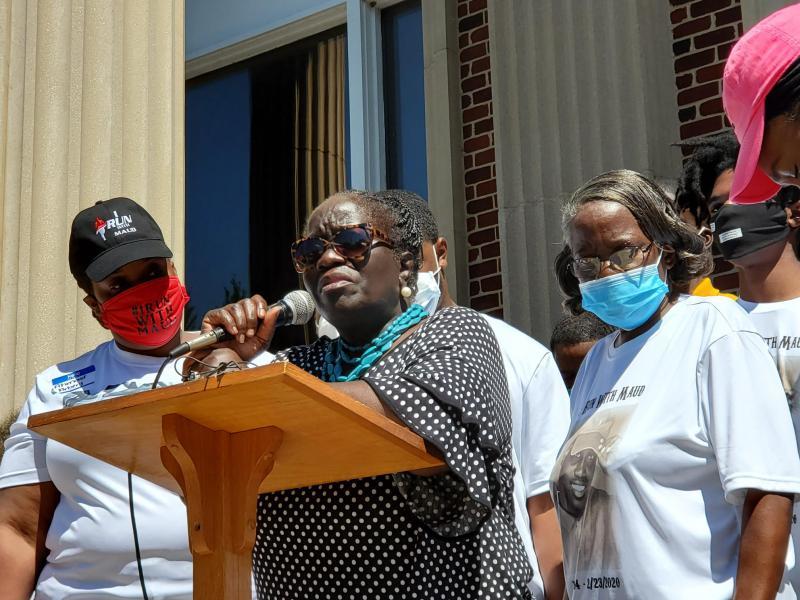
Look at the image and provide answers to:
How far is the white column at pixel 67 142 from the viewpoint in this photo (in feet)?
15.7

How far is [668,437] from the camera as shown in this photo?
2.93 m

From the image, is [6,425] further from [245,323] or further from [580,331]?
[580,331]

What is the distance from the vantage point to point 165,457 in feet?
8.20

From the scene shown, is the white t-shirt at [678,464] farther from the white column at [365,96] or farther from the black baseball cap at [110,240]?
the white column at [365,96]

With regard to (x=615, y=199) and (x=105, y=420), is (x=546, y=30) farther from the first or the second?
(x=105, y=420)

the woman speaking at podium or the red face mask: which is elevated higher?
the red face mask

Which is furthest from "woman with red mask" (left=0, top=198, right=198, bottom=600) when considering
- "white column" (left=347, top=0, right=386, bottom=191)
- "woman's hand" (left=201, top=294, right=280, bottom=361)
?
"white column" (left=347, top=0, right=386, bottom=191)

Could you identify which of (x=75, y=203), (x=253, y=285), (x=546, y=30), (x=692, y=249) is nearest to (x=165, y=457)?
(x=692, y=249)

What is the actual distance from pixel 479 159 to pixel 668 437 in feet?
15.5

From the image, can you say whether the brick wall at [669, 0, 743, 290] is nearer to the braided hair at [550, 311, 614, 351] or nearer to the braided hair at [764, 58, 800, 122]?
the braided hair at [550, 311, 614, 351]

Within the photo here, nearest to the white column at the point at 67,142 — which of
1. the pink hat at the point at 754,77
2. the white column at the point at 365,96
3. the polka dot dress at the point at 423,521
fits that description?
the polka dot dress at the point at 423,521

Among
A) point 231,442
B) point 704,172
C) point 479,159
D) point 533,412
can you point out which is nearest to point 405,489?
point 231,442

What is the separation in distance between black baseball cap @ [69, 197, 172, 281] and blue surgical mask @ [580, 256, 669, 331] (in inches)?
54.9

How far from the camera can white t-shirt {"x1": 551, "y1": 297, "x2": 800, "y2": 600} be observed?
2.82 m
